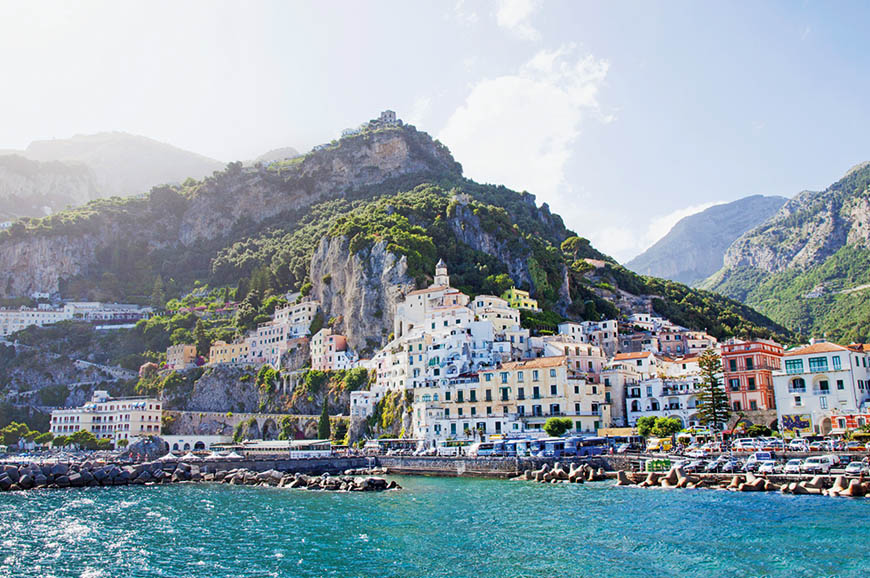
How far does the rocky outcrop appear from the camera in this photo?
8625 cm

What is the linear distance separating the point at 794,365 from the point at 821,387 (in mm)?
2420

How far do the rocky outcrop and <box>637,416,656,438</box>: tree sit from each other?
35376mm

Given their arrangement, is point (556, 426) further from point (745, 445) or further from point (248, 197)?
point (248, 197)

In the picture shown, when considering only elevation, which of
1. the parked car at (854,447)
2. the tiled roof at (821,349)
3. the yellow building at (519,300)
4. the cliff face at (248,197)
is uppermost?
the cliff face at (248,197)

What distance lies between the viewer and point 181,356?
10556cm

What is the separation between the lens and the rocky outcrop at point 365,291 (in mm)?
86250

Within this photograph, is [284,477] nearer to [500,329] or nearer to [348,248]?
[500,329]

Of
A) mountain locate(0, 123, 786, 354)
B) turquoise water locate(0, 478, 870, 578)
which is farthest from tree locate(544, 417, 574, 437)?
mountain locate(0, 123, 786, 354)

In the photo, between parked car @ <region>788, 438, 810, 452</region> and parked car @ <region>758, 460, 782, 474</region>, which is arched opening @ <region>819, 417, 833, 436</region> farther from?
parked car @ <region>758, 460, 782, 474</region>

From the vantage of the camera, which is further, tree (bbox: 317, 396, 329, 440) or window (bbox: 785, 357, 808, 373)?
tree (bbox: 317, 396, 329, 440)

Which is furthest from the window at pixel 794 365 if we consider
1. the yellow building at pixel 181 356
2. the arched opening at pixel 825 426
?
the yellow building at pixel 181 356

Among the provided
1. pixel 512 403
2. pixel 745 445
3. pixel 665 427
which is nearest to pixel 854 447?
pixel 745 445

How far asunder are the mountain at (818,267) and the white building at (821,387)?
57759 mm

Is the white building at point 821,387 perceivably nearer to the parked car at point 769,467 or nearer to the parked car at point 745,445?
the parked car at point 745,445
